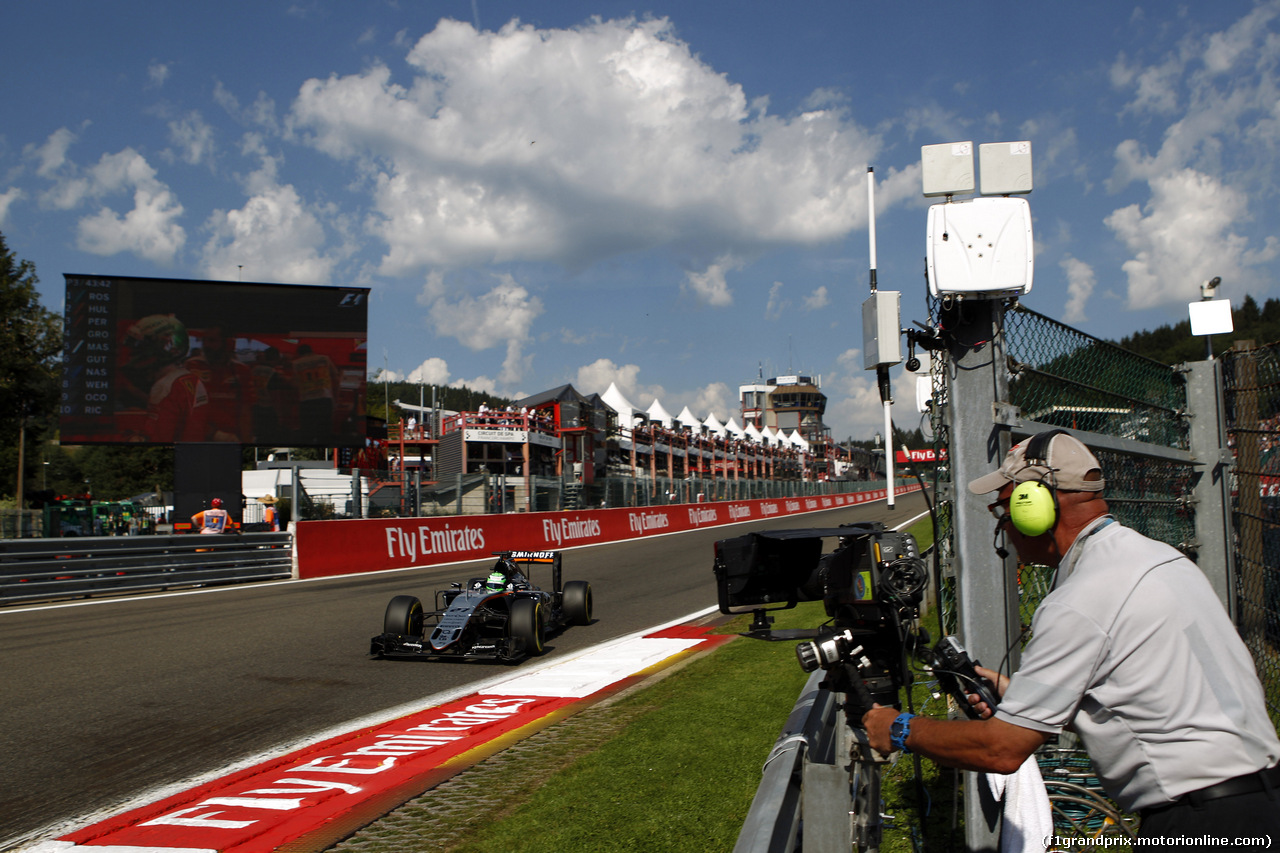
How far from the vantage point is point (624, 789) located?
4.25 m

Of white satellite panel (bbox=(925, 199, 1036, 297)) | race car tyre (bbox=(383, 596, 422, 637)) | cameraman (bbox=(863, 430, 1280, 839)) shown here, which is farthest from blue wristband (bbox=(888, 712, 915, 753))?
Answer: race car tyre (bbox=(383, 596, 422, 637))

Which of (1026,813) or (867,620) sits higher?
(867,620)

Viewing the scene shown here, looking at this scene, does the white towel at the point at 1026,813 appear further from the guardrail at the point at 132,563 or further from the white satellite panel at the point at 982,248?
the guardrail at the point at 132,563

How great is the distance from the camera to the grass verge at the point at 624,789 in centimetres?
368

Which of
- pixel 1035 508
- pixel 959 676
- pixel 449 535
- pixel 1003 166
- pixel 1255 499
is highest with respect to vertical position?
pixel 1003 166

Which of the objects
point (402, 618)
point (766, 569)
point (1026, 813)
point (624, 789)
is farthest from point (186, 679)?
Result: point (1026, 813)

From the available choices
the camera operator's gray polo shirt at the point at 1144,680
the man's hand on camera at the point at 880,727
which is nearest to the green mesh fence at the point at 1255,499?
the camera operator's gray polo shirt at the point at 1144,680

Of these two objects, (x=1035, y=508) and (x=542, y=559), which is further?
(x=542, y=559)

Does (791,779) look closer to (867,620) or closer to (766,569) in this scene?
(867,620)

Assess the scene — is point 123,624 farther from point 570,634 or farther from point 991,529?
point 991,529

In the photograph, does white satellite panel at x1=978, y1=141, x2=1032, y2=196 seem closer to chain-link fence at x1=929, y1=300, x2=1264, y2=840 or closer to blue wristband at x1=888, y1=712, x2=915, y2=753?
chain-link fence at x1=929, y1=300, x2=1264, y2=840

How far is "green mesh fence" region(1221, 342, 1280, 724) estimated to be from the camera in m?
5.07

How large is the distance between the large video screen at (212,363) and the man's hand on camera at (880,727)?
21589 millimetres

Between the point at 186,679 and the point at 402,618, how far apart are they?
207 cm
